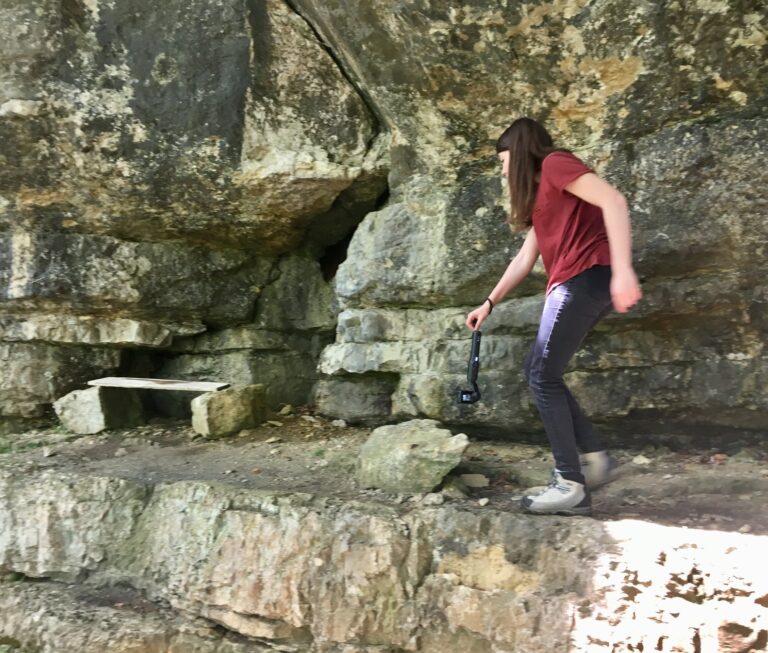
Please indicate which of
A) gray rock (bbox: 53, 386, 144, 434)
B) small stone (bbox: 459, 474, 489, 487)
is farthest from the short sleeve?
gray rock (bbox: 53, 386, 144, 434)

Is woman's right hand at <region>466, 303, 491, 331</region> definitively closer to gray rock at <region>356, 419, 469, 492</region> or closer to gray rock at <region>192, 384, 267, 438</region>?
gray rock at <region>356, 419, 469, 492</region>

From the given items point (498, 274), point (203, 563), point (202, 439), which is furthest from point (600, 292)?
point (202, 439)

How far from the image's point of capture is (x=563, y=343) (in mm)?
2254

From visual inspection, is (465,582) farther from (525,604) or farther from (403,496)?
(403,496)

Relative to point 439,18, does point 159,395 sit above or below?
below

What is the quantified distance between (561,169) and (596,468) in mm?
1256

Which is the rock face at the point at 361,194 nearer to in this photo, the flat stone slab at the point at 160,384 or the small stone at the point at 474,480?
the flat stone slab at the point at 160,384

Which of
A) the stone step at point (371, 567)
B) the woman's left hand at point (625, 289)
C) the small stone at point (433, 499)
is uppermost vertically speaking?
the woman's left hand at point (625, 289)

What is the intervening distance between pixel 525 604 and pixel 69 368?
3526 millimetres

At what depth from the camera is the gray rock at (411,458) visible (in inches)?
103

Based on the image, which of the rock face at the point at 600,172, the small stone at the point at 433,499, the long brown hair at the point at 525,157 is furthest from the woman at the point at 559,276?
the rock face at the point at 600,172

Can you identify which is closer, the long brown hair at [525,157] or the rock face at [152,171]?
the long brown hair at [525,157]

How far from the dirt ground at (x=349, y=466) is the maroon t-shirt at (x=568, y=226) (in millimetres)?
964

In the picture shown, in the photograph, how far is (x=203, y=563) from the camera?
8.87ft
